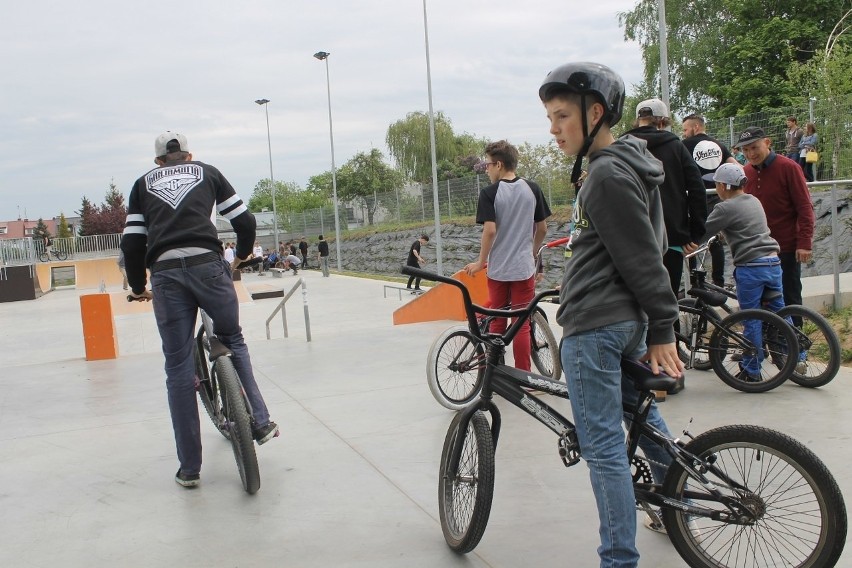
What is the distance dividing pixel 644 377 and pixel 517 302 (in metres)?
3.24

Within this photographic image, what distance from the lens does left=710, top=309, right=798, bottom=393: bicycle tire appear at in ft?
17.2

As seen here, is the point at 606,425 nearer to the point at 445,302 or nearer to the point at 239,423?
the point at 239,423

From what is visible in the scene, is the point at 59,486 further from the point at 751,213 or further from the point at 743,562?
the point at 751,213

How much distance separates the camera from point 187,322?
4.07 meters

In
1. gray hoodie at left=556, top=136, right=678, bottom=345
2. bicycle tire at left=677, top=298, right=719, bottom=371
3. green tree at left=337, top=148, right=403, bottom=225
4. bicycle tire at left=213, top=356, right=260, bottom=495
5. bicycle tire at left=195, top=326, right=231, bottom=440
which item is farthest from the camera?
green tree at left=337, top=148, right=403, bottom=225

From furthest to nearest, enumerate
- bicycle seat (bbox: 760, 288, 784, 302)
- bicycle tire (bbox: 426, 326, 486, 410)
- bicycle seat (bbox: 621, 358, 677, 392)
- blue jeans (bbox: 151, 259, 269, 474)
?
bicycle seat (bbox: 760, 288, 784, 302) < bicycle tire (bbox: 426, 326, 486, 410) < blue jeans (bbox: 151, 259, 269, 474) < bicycle seat (bbox: 621, 358, 677, 392)

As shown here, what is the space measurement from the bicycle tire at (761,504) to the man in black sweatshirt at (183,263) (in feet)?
7.86

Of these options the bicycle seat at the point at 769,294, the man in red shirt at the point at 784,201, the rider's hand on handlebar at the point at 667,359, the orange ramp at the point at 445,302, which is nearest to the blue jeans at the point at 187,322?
the rider's hand on handlebar at the point at 667,359

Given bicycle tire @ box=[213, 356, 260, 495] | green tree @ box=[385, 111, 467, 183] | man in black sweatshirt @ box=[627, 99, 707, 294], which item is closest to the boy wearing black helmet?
bicycle tire @ box=[213, 356, 260, 495]

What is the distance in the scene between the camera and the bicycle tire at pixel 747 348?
5.23 meters

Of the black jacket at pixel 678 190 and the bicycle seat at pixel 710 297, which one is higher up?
the black jacket at pixel 678 190

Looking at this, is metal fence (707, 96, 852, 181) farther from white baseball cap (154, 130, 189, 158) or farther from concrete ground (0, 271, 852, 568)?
white baseball cap (154, 130, 189, 158)

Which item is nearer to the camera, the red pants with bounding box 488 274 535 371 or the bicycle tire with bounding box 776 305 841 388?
the bicycle tire with bounding box 776 305 841 388

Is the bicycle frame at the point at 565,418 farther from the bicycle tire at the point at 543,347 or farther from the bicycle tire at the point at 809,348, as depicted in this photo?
the bicycle tire at the point at 809,348
